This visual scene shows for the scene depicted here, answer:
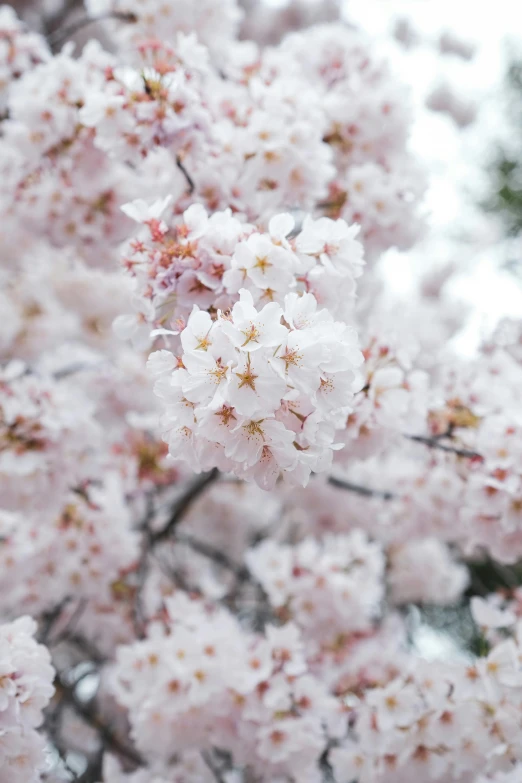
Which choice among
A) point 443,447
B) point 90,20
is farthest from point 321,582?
point 90,20

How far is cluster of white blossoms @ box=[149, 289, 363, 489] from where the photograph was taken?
90 centimetres

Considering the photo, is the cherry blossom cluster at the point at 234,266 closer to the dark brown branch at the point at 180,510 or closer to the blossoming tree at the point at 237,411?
the blossoming tree at the point at 237,411

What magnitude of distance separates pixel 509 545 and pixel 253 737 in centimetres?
95

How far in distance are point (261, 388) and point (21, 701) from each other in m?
0.87

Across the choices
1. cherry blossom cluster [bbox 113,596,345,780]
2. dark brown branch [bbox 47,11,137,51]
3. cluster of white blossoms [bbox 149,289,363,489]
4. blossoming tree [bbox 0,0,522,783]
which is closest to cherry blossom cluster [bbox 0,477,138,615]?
blossoming tree [bbox 0,0,522,783]

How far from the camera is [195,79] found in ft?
5.78

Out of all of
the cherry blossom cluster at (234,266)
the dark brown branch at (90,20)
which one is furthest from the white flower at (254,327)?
the dark brown branch at (90,20)

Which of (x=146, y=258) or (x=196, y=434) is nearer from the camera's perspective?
(x=196, y=434)

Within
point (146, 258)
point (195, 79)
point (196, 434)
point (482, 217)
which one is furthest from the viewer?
point (482, 217)

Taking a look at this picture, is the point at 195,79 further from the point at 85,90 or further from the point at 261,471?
the point at 261,471

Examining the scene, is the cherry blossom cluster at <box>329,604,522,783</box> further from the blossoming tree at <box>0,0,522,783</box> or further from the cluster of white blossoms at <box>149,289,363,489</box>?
the cluster of white blossoms at <box>149,289,363,489</box>

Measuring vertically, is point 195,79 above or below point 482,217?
above

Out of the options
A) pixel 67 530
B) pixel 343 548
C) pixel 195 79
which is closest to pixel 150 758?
pixel 67 530

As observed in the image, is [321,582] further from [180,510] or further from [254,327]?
[254,327]
